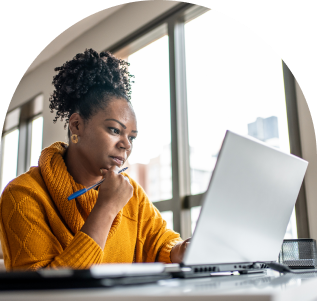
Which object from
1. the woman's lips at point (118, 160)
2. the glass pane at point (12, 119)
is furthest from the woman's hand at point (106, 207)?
the glass pane at point (12, 119)

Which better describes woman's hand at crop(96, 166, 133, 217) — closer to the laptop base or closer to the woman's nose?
the woman's nose

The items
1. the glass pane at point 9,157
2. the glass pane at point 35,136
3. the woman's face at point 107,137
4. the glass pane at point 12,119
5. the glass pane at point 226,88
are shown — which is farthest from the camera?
the glass pane at point 9,157

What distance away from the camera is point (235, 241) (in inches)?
25.1

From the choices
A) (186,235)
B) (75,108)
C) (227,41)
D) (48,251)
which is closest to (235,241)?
(48,251)

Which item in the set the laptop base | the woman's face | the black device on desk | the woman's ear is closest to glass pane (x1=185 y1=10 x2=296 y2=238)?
the woman's face

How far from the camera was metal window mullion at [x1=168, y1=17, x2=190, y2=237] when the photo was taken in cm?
261

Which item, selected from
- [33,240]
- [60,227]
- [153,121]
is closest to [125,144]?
[60,227]

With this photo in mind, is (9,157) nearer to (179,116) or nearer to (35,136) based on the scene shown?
(35,136)

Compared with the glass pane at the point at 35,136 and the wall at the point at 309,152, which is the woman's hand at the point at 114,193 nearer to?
the wall at the point at 309,152

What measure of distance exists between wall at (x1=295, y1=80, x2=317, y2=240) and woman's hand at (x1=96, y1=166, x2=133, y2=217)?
1.12m

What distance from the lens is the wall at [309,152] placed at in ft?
5.81

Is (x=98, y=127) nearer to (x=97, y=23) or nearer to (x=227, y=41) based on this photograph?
(x=227, y=41)

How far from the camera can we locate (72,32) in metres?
3.57

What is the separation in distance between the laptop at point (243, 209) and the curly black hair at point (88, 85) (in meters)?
0.84
